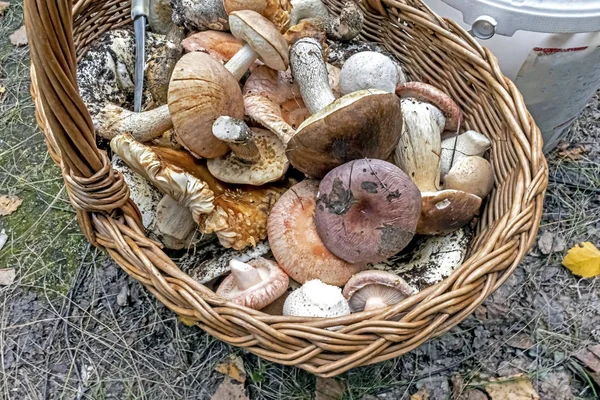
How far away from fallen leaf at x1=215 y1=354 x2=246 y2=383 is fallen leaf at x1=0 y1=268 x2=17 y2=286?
986mm

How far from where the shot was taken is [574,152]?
2.67 metres

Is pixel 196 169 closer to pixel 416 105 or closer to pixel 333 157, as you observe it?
pixel 333 157

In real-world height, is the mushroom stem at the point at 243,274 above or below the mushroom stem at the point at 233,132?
below

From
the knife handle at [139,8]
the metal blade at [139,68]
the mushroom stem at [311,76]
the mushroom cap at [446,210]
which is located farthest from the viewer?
the knife handle at [139,8]

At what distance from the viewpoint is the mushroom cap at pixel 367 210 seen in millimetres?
1597

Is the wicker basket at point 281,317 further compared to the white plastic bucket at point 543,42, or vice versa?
the white plastic bucket at point 543,42

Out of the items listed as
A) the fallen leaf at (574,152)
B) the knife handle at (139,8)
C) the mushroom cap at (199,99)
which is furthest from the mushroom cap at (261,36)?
the fallen leaf at (574,152)

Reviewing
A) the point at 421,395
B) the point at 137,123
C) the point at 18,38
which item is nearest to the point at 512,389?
the point at 421,395

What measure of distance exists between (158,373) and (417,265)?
1.06 meters

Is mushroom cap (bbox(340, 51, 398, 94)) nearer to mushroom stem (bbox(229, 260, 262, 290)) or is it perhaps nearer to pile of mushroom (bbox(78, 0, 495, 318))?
pile of mushroom (bbox(78, 0, 495, 318))

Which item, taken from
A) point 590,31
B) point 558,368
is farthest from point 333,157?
point 558,368

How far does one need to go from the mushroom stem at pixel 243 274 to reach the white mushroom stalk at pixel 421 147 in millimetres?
649

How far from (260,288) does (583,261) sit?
1.48 meters

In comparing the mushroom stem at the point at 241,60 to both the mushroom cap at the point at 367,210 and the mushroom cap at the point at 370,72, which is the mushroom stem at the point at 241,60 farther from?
the mushroom cap at the point at 367,210
